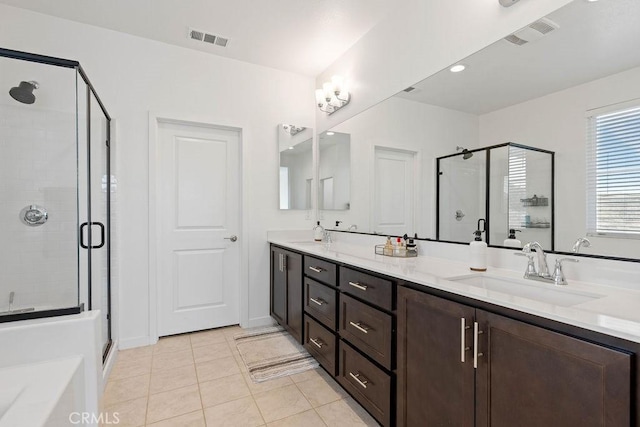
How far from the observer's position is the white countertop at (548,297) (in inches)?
33.3

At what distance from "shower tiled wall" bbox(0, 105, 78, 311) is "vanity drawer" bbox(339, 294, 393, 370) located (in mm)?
1873

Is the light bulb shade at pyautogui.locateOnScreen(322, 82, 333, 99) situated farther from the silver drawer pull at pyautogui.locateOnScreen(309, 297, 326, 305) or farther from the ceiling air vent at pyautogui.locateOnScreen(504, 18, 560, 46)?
the silver drawer pull at pyautogui.locateOnScreen(309, 297, 326, 305)

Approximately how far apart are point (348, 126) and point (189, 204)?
1.68 m

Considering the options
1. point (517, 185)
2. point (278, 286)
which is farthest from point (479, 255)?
point (278, 286)

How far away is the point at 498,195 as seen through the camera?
167 cm

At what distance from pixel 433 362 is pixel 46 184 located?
280cm

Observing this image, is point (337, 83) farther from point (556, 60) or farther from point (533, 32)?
point (556, 60)

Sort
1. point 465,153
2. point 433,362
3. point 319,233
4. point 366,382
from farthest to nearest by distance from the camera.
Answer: point 319,233, point 465,153, point 366,382, point 433,362

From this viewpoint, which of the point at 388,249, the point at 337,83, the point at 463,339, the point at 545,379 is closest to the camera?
the point at 545,379

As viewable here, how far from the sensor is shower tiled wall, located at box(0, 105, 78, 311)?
221 centimetres

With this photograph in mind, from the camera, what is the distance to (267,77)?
3250 mm

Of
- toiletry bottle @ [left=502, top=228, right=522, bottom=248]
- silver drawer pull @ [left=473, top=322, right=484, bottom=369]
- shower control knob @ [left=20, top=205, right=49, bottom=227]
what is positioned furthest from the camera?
shower control knob @ [left=20, top=205, right=49, bottom=227]

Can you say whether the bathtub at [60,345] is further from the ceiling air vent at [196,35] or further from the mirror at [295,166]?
the ceiling air vent at [196,35]

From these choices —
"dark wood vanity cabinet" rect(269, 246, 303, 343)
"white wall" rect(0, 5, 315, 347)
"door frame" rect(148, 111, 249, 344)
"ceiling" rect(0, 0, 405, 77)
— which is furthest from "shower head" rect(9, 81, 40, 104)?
"dark wood vanity cabinet" rect(269, 246, 303, 343)
